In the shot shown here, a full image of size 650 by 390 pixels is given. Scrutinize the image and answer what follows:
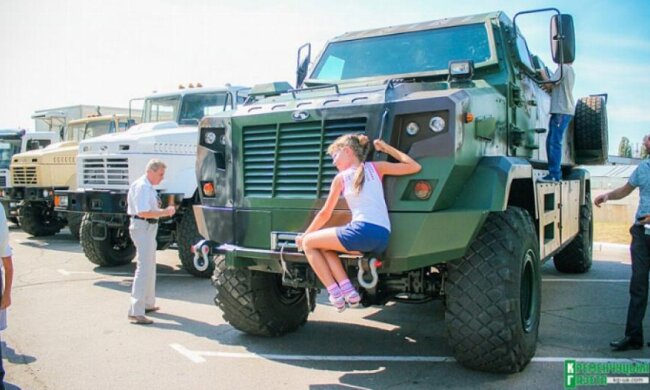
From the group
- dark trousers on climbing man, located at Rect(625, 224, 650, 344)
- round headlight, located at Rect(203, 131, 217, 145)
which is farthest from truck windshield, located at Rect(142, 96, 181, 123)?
dark trousers on climbing man, located at Rect(625, 224, 650, 344)

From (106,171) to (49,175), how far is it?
4854mm

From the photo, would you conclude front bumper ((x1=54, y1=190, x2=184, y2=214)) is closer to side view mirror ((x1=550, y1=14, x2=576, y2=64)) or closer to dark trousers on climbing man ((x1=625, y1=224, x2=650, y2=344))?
side view mirror ((x1=550, y1=14, x2=576, y2=64))

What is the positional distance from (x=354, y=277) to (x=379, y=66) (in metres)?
2.45

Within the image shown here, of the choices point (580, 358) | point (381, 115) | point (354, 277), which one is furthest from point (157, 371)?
point (580, 358)

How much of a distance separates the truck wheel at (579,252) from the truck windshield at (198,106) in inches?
219

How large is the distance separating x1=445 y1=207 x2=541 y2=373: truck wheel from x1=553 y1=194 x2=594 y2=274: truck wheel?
14.1 feet

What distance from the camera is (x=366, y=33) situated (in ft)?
20.2

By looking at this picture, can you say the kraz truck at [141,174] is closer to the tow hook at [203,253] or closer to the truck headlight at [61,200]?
the truck headlight at [61,200]

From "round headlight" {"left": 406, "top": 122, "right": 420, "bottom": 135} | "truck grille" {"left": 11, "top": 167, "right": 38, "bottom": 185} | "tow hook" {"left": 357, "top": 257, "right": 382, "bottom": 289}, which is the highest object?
"round headlight" {"left": 406, "top": 122, "right": 420, "bottom": 135}

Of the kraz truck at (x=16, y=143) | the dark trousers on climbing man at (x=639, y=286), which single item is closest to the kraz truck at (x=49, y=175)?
the kraz truck at (x=16, y=143)

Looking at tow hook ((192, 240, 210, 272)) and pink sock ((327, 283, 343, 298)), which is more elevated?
tow hook ((192, 240, 210, 272))

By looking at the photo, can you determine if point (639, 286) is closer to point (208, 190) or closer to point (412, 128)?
point (412, 128)

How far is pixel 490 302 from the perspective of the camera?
13.2 ft

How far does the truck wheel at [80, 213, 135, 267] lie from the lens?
898cm
